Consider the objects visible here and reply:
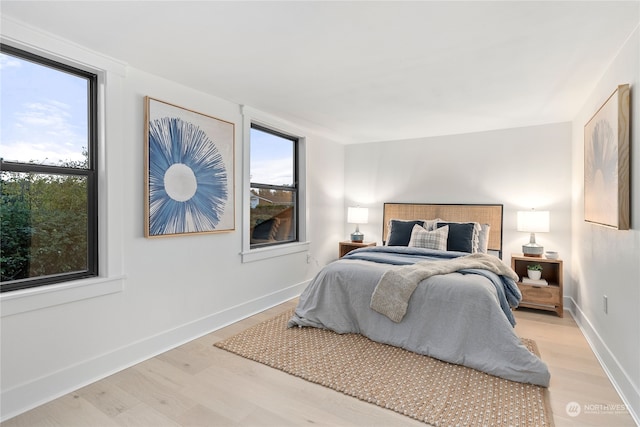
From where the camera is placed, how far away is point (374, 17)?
74.5 inches

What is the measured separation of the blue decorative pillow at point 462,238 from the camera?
13.2 ft

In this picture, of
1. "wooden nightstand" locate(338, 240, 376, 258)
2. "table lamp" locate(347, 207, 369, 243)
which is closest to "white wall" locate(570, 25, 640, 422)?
"wooden nightstand" locate(338, 240, 376, 258)

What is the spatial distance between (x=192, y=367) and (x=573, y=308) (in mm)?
3943

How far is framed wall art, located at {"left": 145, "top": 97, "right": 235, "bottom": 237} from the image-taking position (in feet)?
8.91

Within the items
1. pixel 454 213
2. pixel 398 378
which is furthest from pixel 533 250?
pixel 398 378

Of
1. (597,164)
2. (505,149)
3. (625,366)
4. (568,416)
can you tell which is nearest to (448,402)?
(568,416)

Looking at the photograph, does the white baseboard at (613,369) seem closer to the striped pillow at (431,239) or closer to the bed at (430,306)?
the bed at (430,306)

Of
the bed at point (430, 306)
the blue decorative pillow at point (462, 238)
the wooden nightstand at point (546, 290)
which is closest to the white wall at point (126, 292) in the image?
the bed at point (430, 306)

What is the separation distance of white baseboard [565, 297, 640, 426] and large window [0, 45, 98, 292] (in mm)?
3438

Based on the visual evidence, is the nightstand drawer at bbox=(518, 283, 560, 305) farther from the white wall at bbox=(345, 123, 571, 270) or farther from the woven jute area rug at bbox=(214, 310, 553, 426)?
the woven jute area rug at bbox=(214, 310, 553, 426)

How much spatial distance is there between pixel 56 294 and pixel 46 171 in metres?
0.78

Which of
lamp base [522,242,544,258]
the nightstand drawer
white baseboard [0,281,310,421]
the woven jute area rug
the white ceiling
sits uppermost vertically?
the white ceiling

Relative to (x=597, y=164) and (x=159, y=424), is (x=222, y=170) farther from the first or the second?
(x=597, y=164)

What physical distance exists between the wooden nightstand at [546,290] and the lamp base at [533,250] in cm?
8
